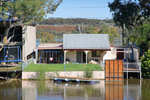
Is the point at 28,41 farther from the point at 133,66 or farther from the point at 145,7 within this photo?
the point at 145,7

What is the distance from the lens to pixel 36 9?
33.4 m

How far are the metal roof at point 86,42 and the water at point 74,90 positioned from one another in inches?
310

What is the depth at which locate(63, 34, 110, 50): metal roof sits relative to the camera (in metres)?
38.2

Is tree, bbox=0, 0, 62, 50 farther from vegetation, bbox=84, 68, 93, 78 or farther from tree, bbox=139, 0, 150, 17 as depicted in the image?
tree, bbox=139, 0, 150, 17

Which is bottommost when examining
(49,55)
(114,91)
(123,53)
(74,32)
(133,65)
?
(114,91)

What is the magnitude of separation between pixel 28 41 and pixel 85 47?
27.1ft

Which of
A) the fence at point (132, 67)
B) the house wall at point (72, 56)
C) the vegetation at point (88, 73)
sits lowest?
the vegetation at point (88, 73)

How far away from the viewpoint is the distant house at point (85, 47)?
1497 inches

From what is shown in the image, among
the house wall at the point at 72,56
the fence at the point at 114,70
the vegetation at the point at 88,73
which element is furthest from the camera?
the house wall at the point at 72,56

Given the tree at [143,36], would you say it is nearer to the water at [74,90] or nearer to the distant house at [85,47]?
the distant house at [85,47]

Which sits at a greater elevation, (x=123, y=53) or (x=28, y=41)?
(x=28, y=41)

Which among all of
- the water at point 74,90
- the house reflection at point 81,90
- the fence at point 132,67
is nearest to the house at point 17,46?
the water at point 74,90

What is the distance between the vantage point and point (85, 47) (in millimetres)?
38281

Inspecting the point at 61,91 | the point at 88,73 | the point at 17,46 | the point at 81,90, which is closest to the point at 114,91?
the point at 81,90
